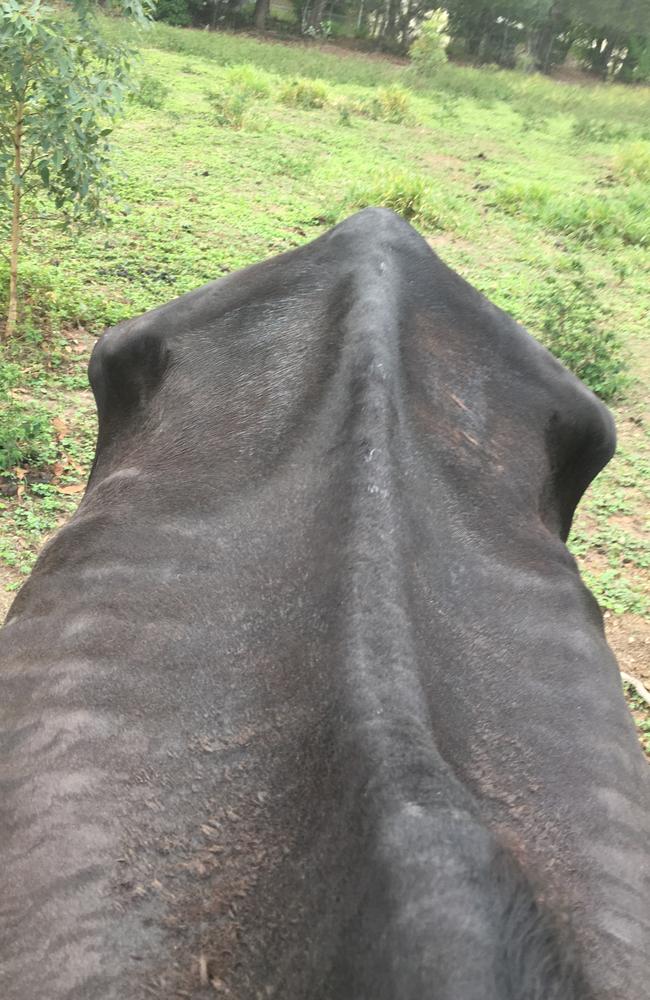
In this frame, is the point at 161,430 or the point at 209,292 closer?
the point at 161,430

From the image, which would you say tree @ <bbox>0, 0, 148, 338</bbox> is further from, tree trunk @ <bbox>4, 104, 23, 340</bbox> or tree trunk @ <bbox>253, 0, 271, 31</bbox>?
tree trunk @ <bbox>253, 0, 271, 31</bbox>

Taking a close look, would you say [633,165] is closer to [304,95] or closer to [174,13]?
[304,95]

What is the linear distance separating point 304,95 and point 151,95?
279cm

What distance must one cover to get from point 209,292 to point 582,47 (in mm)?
32993

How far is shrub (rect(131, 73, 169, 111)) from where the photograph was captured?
39.1 feet

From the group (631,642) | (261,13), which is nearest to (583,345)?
(631,642)

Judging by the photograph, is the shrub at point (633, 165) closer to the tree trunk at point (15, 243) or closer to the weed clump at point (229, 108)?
the weed clump at point (229, 108)

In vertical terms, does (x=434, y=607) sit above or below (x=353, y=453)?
below

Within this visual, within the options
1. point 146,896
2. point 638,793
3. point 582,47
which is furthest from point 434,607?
point 582,47

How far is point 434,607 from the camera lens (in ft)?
5.55

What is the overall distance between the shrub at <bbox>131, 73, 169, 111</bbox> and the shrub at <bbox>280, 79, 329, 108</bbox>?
198cm

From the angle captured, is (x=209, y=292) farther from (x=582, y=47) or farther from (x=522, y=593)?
(x=582, y=47)

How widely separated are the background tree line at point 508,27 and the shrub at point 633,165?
16484 millimetres

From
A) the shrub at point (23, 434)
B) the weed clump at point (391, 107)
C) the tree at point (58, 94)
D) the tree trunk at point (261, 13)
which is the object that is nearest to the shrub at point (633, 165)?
the weed clump at point (391, 107)
